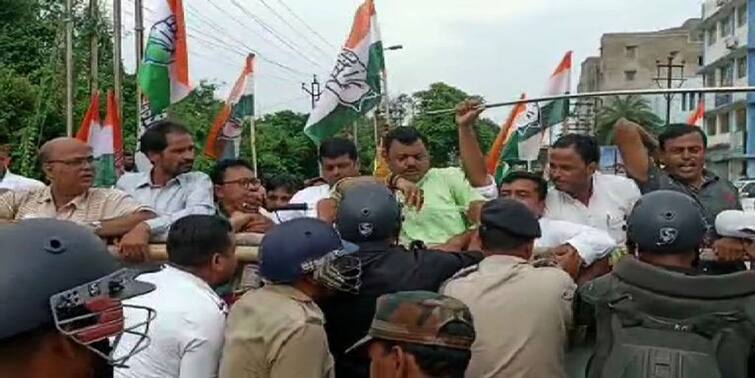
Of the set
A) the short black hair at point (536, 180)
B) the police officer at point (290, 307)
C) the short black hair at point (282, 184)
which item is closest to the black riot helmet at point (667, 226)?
the police officer at point (290, 307)

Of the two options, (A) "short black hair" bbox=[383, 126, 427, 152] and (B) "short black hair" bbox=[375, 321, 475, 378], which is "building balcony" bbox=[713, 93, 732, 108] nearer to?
(A) "short black hair" bbox=[383, 126, 427, 152]

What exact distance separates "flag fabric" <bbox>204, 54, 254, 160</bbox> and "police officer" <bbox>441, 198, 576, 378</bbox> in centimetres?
772

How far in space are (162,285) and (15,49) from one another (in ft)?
88.2

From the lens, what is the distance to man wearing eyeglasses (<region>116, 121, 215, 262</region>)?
5.48 meters

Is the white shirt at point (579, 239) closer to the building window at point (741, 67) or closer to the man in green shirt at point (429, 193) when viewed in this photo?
the man in green shirt at point (429, 193)

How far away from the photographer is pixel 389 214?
412 centimetres

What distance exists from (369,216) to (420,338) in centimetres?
134

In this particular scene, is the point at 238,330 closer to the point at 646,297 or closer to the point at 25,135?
the point at 646,297

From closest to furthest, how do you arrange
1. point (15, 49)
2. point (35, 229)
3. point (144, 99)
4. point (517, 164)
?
point (35, 229), point (144, 99), point (517, 164), point (15, 49)

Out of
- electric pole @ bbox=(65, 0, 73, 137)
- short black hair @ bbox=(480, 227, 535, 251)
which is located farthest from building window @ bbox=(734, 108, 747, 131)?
short black hair @ bbox=(480, 227, 535, 251)

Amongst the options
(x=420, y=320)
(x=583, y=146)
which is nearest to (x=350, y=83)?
(x=583, y=146)

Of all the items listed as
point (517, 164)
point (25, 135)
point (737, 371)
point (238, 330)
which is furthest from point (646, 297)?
point (25, 135)

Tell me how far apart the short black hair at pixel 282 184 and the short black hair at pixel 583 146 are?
10.5ft

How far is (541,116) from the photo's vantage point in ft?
41.3
